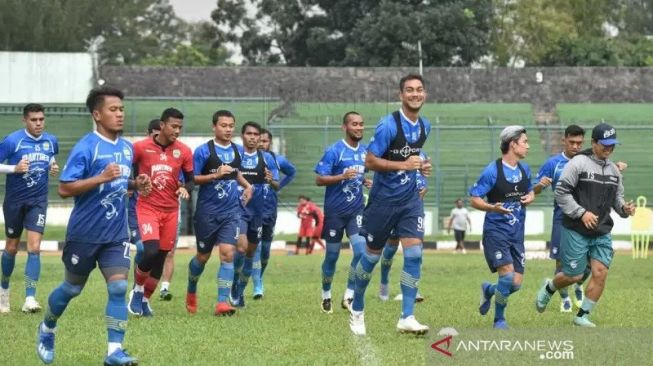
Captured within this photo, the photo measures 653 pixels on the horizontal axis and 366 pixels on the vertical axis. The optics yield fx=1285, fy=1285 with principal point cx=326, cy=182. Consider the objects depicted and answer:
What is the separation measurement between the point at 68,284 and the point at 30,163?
208 inches

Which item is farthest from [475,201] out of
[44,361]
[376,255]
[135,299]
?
[44,361]

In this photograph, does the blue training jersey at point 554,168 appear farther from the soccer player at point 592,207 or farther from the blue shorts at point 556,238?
the soccer player at point 592,207

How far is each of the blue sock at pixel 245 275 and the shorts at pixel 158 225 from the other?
1747 mm

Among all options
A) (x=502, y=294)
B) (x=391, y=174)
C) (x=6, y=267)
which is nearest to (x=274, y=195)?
(x=6, y=267)

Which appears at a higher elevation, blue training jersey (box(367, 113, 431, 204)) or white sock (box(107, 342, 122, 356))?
blue training jersey (box(367, 113, 431, 204))

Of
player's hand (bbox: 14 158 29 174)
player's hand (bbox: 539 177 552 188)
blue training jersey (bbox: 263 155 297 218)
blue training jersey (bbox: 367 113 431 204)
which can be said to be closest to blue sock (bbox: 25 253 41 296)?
player's hand (bbox: 14 158 29 174)

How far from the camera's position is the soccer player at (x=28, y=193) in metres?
15.5

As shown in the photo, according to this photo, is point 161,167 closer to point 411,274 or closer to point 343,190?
point 343,190

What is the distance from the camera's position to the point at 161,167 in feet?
47.6

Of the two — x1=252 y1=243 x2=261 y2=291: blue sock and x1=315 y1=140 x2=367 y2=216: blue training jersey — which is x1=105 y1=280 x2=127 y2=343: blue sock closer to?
x1=315 y1=140 x2=367 y2=216: blue training jersey

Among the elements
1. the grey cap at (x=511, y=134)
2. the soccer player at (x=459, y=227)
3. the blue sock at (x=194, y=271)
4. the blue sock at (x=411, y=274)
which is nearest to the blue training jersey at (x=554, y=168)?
the grey cap at (x=511, y=134)

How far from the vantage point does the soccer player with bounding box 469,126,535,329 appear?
45.0ft

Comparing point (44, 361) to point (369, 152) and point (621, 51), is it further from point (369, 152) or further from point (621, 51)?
point (621, 51)

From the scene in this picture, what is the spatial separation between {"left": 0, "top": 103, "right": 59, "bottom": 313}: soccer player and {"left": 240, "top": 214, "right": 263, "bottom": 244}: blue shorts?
2503 millimetres
